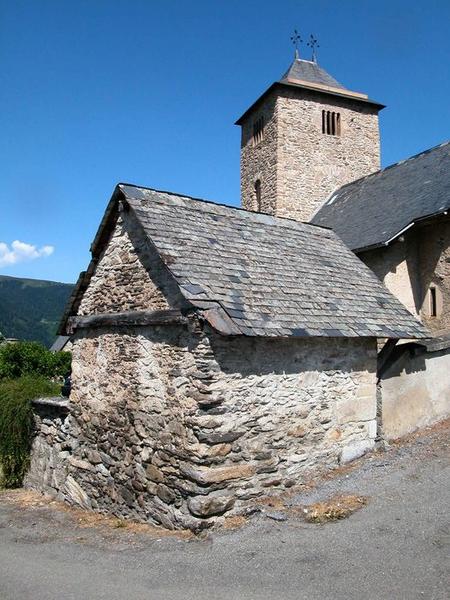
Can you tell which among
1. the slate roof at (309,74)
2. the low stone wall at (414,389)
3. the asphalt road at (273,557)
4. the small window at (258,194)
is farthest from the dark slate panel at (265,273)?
the slate roof at (309,74)

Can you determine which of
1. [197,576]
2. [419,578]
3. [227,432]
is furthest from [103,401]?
[419,578]

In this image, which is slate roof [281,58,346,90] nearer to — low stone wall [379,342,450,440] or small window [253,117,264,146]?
small window [253,117,264,146]

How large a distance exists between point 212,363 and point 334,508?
2.46 metres

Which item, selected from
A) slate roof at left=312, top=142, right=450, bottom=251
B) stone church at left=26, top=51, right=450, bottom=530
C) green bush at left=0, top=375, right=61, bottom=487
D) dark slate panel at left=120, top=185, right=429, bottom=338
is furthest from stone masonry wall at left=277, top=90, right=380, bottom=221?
green bush at left=0, top=375, right=61, bottom=487

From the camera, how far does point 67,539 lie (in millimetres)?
6500

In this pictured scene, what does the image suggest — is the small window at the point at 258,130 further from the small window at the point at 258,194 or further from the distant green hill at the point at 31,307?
the distant green hill at the point at 31,307

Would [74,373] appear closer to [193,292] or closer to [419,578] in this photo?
[193,292]

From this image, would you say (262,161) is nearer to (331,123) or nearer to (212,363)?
(331,123)

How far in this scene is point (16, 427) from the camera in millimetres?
9742

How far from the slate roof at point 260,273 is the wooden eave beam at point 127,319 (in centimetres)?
44

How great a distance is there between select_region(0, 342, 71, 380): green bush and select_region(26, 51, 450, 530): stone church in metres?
6.12

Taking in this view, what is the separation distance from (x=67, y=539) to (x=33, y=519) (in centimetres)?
169

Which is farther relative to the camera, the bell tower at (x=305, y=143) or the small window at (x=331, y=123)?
the small window at (x=331, y=123)

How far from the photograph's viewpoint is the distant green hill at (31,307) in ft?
302
